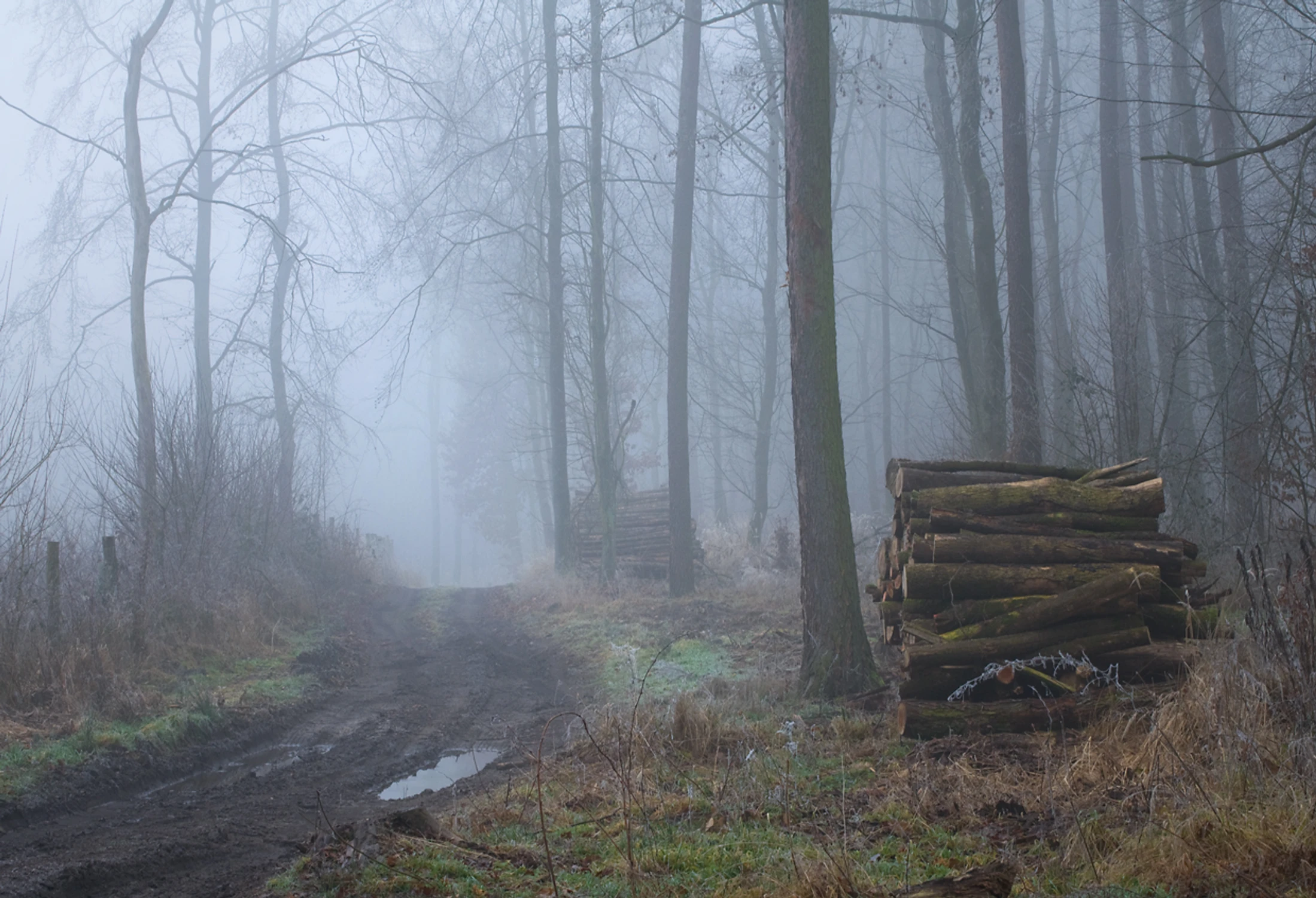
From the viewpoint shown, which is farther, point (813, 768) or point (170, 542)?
point (170, 542)

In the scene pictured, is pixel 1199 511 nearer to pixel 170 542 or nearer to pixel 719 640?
pixel 719 640

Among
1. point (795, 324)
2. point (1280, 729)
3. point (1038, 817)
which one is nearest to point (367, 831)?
point (1038, 817)

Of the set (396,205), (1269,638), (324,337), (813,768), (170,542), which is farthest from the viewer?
(396,205)

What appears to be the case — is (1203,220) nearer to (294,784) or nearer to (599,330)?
(599,330)

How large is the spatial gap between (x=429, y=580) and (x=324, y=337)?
124 feet

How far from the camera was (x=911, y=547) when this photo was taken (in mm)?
7359

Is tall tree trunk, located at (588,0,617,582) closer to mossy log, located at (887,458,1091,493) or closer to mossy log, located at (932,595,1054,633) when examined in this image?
mossy log, located at (887,458,1091,493)

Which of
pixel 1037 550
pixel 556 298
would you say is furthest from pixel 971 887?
pixel 556 298

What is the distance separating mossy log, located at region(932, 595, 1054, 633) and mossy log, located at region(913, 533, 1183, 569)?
12.2 inches

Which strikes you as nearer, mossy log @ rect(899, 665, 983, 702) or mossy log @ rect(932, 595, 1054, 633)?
mossy log @ rect(899, 665, 983, 702)

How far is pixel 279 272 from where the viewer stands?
2497cm

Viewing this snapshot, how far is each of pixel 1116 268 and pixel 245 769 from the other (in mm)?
12618

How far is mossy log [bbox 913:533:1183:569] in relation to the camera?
6.96 metres

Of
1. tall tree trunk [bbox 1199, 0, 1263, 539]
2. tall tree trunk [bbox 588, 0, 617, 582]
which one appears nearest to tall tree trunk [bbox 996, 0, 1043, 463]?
tall tree trunk [bbox 1199, 0, 1263, 539]
